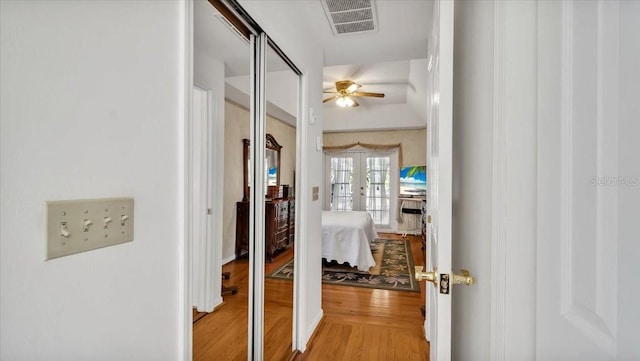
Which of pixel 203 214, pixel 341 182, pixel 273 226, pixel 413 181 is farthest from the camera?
pixel 341 182

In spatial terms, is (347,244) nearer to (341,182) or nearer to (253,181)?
(253,181)

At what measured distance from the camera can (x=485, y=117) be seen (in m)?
0.93

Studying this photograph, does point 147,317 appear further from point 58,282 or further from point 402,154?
point 402,154

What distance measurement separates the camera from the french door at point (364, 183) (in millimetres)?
6945

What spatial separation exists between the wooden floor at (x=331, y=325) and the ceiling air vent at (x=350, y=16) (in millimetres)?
1743

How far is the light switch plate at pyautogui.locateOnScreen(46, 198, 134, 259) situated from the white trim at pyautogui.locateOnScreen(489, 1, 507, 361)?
3.21ft

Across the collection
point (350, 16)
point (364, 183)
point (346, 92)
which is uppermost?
point (346, 92)

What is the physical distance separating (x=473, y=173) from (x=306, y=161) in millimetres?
1243

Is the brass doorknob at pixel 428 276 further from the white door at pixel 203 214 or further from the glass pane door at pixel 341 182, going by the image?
the glass pane door at pixel 341 182

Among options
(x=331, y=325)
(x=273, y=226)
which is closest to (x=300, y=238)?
(x=273, y=226)

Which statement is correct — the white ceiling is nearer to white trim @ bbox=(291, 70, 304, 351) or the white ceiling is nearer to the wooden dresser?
white trim @ bbox=(291, 70, 304, 351)

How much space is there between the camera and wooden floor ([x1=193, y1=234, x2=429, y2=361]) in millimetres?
1324

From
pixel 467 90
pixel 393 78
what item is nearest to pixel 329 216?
pixel 393 78

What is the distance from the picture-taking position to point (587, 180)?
0.57 m
